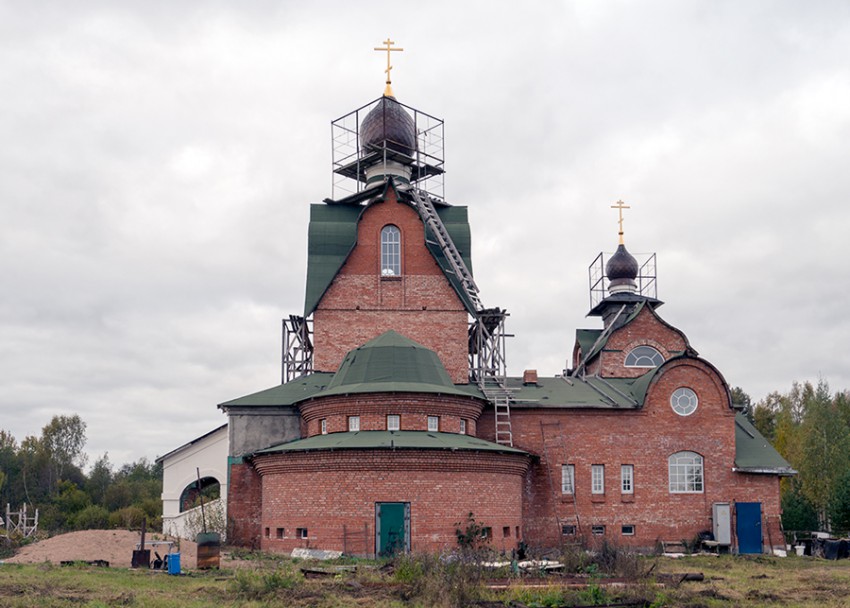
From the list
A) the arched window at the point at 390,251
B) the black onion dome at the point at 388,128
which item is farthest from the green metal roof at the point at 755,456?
the black onion dome at the point at 388,128

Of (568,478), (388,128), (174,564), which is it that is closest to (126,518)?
(388,128)

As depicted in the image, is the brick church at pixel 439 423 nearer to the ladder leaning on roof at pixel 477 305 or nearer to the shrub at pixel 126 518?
the ladder leaning on roof at pixel 477 305

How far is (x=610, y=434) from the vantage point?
107ft

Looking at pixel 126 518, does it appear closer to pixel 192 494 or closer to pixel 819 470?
pixel 192 494

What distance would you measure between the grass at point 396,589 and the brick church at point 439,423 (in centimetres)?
651

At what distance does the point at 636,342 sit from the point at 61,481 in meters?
46.3

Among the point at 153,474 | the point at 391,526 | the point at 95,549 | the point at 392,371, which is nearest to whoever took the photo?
the point at 95,549

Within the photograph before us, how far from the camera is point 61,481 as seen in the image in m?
69.2

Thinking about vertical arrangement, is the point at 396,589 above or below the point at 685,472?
below

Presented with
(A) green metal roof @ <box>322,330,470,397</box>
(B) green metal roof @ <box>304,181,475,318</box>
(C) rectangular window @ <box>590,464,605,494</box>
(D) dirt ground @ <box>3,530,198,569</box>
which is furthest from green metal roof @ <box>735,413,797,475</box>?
(D) dirt ground @ <box>3,530,198,569</box>

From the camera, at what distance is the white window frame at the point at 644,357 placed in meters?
39.8

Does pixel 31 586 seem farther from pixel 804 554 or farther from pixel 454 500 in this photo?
pixel 804 554

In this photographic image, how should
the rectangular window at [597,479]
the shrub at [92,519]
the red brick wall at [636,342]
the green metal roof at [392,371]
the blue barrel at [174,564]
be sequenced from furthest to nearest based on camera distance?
the shrub at [92,519] → the red brick wall at [636,342] → the rectangular window at [597,479] → the green metal roof at [392,371] → the blue barrel at [174,564]

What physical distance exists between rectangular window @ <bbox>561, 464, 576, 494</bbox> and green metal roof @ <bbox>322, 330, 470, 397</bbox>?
176 inches
